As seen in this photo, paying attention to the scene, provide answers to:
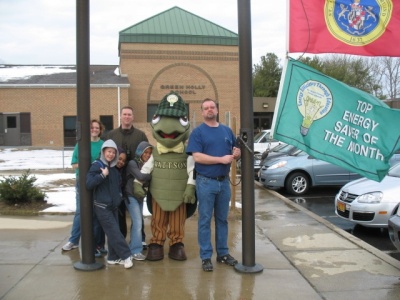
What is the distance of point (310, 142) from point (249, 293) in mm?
1691

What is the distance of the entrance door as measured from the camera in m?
31.8

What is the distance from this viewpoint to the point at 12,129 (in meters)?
31.9

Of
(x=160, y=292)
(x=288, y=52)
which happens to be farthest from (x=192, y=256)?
(x=288, y=52)

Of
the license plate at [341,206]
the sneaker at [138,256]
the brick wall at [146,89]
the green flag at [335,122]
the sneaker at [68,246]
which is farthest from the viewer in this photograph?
the brick wall at [146,89]

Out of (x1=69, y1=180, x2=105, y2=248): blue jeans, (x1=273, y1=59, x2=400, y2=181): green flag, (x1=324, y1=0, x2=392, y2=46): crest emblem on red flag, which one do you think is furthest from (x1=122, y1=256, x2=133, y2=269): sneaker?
(x1=324, y1=0, x2=392, y2=46): crest emblem on red flag

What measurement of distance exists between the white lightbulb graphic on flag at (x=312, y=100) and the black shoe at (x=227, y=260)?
1646mm

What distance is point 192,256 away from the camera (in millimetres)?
5746

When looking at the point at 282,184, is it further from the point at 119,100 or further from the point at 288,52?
the point at 119,100

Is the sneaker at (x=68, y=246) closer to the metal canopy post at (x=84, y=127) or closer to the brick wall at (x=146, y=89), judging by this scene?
the metal canopy post at (x=84, y=127)

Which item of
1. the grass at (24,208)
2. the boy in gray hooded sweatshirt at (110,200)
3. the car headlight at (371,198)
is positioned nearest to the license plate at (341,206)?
the car headlight at (371,198)

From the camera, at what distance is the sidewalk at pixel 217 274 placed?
450 cm

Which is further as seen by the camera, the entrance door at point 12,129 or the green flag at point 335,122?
the entrance door at point 12,129

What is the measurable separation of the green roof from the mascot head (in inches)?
1145

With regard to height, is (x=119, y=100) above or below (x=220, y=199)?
above
